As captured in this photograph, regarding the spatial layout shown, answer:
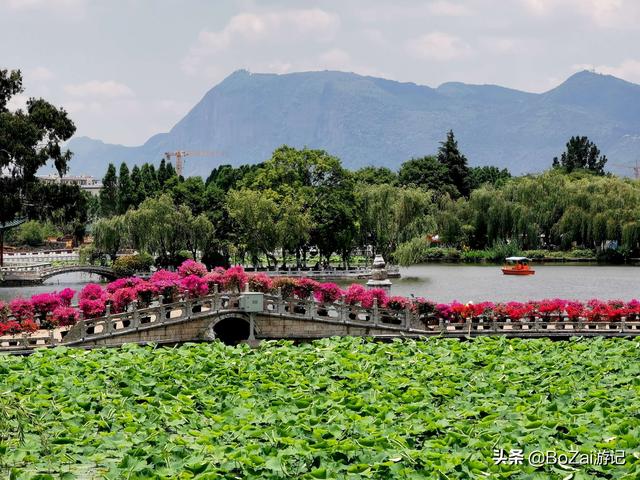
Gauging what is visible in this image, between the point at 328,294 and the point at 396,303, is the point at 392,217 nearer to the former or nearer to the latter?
the point at 328,294

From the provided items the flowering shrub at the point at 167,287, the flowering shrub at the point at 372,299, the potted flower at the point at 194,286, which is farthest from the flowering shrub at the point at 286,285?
the flowering shrub at the point at 167,287

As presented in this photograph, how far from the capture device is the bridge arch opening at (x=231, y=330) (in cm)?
2872

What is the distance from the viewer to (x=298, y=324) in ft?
89.6

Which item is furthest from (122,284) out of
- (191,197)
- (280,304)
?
(191,197)

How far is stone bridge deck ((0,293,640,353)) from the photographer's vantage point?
26328mm

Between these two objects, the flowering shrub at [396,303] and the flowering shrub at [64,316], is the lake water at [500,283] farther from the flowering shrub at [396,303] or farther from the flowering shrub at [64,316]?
the flowering shrub at [64,316]

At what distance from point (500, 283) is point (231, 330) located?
28.7m

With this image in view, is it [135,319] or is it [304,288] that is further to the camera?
[304,288]

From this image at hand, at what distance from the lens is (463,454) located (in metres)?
11.6

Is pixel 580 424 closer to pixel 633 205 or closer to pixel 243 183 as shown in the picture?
pixel 243 183

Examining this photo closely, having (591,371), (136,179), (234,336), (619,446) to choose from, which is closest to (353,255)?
(136,179)

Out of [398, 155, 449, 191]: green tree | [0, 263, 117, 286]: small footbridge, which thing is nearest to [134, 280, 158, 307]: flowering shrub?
[0, 263, 117, 286]: small footbridge

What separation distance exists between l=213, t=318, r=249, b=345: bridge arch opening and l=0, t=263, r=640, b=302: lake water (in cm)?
1760

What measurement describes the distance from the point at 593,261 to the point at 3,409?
64.6m
